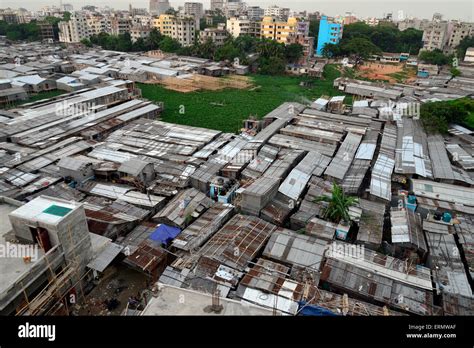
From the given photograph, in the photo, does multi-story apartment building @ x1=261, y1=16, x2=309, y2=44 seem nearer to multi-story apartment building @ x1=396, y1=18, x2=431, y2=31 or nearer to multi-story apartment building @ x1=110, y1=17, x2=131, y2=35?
multi-story apartment building @ x1=110, y1=17, x2=131, y2=35

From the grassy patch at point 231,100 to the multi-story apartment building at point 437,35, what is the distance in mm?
38972

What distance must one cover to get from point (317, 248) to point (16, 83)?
43454 millimetres

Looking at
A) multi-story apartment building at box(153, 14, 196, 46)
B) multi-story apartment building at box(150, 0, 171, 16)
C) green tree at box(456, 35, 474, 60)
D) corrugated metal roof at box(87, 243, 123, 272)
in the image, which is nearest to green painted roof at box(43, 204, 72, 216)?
corrugated metal roof at box(87, 243, 123, 272)

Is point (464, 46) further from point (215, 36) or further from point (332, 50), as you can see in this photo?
point (215, 36)

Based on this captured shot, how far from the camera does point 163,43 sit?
68.6m

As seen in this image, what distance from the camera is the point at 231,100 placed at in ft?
134

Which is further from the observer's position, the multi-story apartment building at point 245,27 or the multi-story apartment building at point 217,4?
the multi-story apartment building at point 217,4

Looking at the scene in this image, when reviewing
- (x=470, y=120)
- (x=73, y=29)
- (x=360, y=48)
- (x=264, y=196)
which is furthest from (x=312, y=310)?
(x=73, y=29)

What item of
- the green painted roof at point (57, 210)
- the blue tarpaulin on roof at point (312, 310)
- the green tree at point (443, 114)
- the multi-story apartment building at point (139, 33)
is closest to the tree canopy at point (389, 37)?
the multi-story apartment building at point (139, 33)

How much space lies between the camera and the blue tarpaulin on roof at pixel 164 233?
14572 mm

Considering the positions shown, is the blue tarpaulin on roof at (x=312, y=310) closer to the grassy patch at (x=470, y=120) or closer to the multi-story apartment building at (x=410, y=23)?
the grassy patch at (x=470, y=120)
